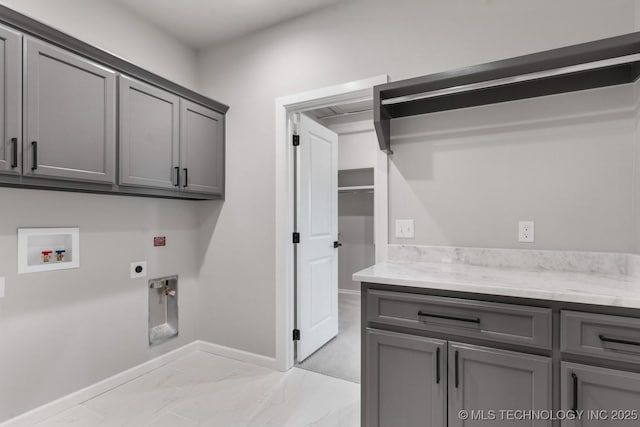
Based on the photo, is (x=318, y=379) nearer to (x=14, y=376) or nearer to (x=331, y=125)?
(x=14, y=376)

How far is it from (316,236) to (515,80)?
1.96m

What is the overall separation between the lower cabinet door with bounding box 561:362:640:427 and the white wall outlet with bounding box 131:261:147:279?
2.70 meters

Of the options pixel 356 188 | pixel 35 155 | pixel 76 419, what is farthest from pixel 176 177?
pixel 356 188

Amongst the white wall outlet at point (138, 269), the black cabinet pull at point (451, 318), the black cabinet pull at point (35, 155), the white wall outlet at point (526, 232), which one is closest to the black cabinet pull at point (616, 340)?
the black cabinet pull at point (451, 318)

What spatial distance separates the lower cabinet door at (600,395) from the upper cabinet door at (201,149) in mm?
2534

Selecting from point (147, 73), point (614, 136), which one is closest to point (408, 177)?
point (614, 136)

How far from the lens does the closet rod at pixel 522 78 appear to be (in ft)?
4.85

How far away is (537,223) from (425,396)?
3.66ft

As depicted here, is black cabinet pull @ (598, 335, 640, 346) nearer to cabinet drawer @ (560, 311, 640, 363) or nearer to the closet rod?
cabinet drawer @ (560, 311, 640, 363)

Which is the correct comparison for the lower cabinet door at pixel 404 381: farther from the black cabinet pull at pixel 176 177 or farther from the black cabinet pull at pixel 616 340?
the black cabinet pull at pixel 176 177

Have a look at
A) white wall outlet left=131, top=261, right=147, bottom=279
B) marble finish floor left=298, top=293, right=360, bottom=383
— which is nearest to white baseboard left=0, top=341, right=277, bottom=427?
marble finish floor left=298, top=293, right=360, bottom=383

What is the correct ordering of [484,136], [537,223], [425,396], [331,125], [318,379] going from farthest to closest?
[331,125]
[318,379]
[484,136]
[537,223]
[425,396]

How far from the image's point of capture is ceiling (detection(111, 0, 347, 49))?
2.42m

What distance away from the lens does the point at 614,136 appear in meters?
1.65
